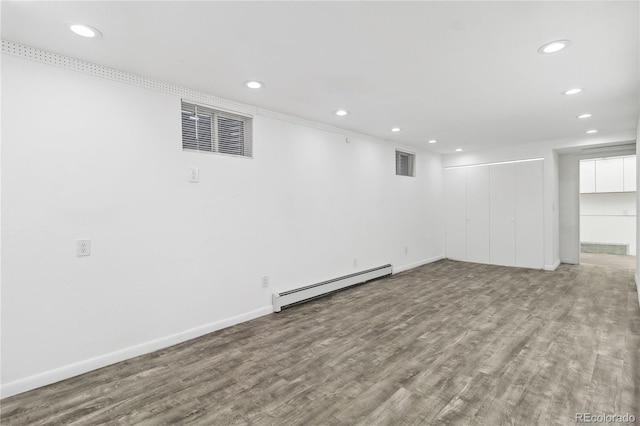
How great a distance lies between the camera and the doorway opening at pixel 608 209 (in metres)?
7.26

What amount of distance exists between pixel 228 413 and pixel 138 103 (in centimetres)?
264

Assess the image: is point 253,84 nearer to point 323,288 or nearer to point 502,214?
point 323,288

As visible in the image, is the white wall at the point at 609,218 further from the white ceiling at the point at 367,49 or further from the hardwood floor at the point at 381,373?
the white ceiling at the point at 367,49

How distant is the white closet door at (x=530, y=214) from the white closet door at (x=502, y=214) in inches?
3.8

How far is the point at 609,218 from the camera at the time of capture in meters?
7.80

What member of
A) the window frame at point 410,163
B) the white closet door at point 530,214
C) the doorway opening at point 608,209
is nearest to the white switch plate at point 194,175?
the window frame at point 410,163

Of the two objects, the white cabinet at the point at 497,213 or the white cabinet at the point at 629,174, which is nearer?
the white cabinet at the point at 497,213

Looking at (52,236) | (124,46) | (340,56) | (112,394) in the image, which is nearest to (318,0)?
(340,56)

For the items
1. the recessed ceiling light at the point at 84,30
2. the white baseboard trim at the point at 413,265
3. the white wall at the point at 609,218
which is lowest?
the white baseboard trim at the point at 413,265

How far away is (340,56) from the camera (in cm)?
242

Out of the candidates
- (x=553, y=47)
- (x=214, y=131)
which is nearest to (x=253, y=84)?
(x=214, y=131)

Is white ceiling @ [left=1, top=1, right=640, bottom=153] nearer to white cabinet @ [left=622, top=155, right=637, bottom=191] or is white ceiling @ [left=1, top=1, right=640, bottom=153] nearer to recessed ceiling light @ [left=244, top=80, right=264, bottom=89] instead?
recessed ceiling light @ [left=244, top=80, right=264, bottom=89]

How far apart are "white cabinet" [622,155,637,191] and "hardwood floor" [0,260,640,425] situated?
4.81 meters

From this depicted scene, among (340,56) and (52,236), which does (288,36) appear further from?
(52,236)
